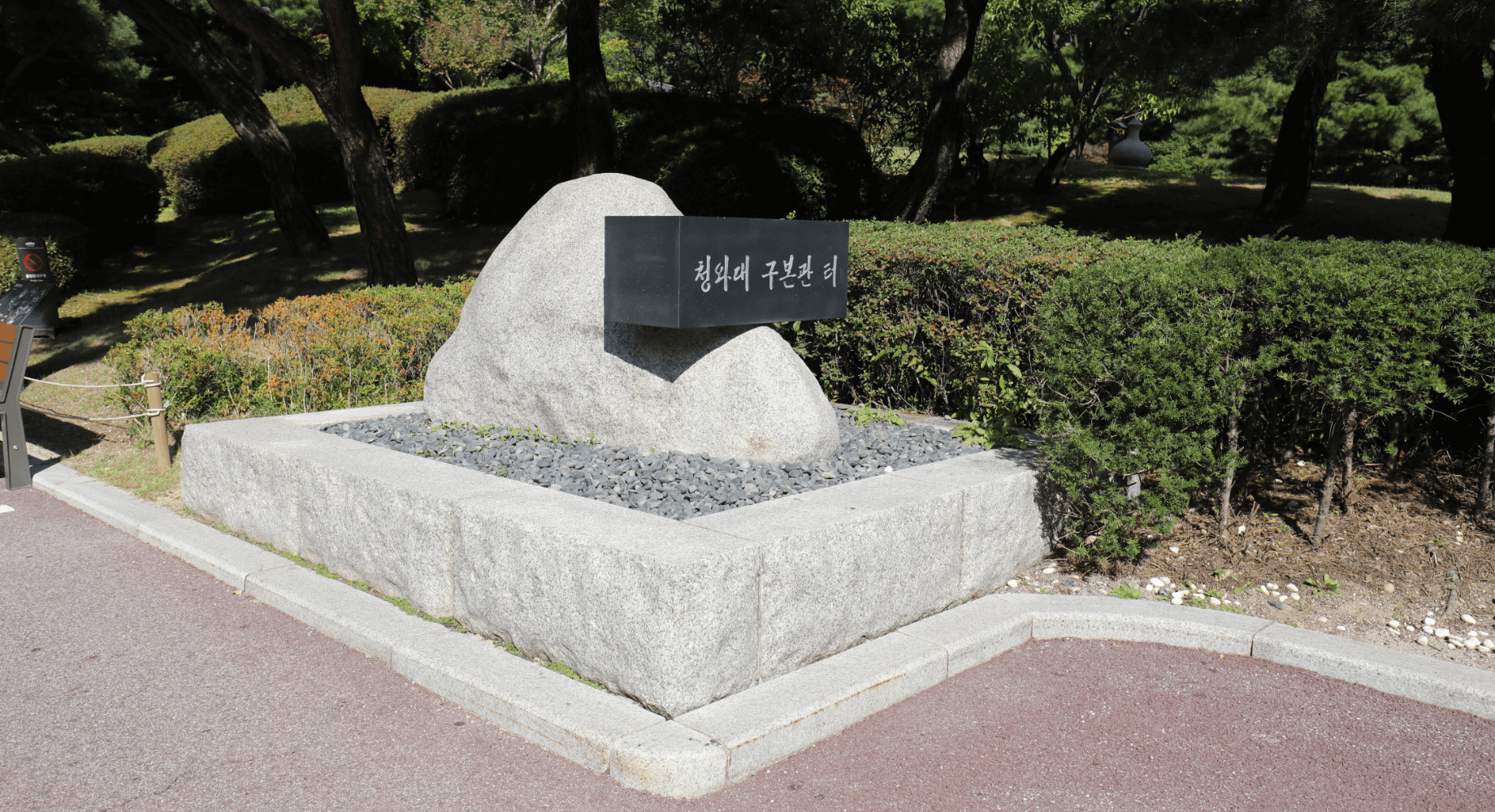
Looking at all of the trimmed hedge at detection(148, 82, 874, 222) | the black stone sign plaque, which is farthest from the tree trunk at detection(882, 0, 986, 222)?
the black stone sign plaque

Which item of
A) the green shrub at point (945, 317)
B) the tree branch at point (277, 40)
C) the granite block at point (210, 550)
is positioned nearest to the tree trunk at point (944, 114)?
the green shrub at point (945, 317)

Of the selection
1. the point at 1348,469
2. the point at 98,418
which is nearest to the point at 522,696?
the point at 1348,469

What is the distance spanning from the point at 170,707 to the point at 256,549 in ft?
5.48

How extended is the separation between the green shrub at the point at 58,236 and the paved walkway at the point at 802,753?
10793 millimetres

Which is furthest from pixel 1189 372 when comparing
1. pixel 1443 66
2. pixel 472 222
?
pixel 472 222

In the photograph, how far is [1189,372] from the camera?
171 inches

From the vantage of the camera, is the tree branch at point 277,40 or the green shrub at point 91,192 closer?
the tree branch at point 277,40

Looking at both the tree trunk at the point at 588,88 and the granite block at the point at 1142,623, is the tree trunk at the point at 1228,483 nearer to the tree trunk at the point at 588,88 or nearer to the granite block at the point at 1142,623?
the granite block at the point at 1142,623

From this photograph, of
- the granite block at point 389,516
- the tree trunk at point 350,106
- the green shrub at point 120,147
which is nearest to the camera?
the granite block at point 389,516

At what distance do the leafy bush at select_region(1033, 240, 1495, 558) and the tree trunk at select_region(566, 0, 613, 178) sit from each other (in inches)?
374

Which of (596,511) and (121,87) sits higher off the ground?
(121,87)

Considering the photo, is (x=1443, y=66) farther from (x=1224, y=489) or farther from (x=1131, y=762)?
(x=1131, y=762)

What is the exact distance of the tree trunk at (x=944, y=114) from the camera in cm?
1263

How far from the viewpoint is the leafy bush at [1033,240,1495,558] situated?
4.30 meters
